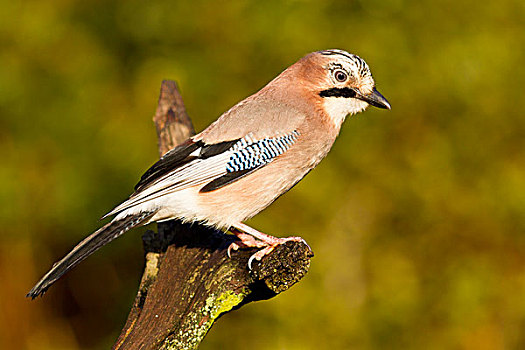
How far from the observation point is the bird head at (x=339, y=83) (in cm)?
405

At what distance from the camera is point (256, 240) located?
401 centimetres

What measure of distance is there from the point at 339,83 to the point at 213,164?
937 mm

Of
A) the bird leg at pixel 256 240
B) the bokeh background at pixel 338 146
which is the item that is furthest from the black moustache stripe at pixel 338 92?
the bokeh background at pixel 338 146

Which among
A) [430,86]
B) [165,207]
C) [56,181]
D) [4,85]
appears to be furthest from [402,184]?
[4,85]

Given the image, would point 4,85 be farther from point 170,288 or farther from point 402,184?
point 402,184

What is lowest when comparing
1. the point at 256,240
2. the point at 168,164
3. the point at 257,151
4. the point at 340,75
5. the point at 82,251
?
the point at 256,240

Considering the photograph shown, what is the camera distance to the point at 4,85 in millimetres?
5945

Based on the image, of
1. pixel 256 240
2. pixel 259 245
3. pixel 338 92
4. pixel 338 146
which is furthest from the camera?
pixel 338 146

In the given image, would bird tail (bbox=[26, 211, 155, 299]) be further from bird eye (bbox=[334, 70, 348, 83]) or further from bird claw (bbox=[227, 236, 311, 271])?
bird eye (bbox=[334, 70, 348, 83])

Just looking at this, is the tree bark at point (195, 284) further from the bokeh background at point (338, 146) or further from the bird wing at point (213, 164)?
the bokeh background at point (338, 146)

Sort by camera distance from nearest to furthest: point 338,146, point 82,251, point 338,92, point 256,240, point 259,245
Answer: point 82,251
point 259,245
point 256,240
point 338,92
point 338,146

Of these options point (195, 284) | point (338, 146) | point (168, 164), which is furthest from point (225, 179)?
point (338, 146)

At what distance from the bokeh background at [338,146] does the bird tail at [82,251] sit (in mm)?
2198

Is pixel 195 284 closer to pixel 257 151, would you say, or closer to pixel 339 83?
pixel 257 151
